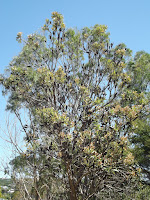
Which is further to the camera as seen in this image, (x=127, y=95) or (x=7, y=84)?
(x=7, y=84)

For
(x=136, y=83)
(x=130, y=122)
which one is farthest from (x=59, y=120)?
(x=136, y=83)

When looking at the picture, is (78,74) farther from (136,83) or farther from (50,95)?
(136,83)

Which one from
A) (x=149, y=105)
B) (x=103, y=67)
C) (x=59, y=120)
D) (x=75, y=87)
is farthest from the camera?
(x=103, y=67)

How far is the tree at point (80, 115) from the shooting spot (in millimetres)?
5031

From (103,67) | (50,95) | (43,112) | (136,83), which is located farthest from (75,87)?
(136,83)

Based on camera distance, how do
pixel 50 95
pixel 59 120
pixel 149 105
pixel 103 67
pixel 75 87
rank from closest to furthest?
pixel 59 120
pixel 149 105
pixel 50 95
pixel 75 87
pixel 103 67

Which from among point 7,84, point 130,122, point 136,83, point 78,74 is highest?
point 136,83

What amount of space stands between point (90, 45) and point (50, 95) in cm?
248

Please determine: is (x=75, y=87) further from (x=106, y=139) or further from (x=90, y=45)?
(x=106, y=139)

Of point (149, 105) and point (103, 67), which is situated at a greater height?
point (103, 67)

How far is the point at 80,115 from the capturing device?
597 cm

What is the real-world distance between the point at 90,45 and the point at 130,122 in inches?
142

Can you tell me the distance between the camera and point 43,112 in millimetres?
5102

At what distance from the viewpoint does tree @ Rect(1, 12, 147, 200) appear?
5031mm
